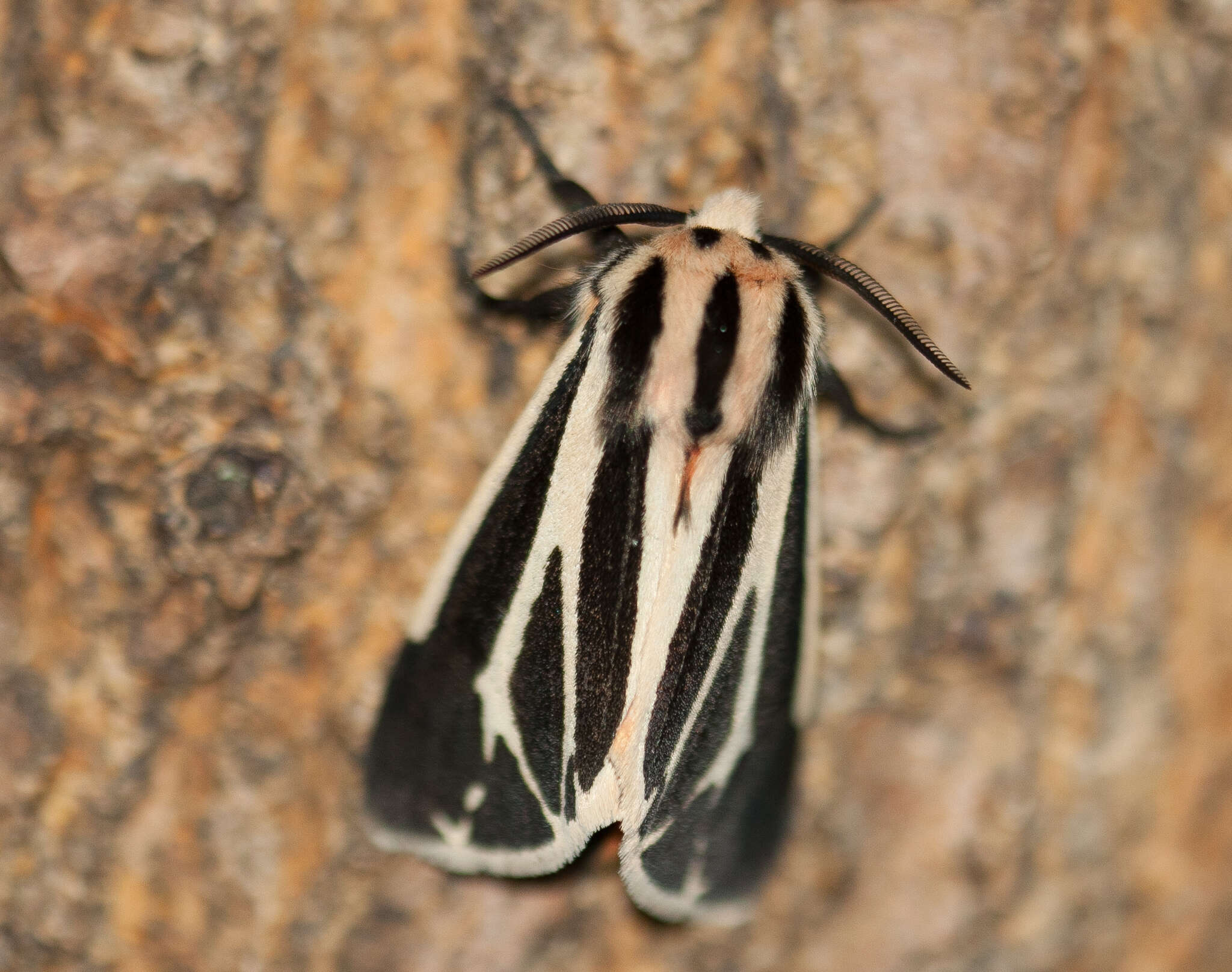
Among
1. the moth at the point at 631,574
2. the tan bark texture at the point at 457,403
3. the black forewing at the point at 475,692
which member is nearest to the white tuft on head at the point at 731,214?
the moth at the point at 631,574

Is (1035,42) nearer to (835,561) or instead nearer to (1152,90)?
(1152,90)

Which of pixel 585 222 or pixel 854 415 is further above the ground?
pixel 585 222

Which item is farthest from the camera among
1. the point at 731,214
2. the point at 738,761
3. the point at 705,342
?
the point at 738,761

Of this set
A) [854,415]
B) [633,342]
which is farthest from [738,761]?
[633,342]

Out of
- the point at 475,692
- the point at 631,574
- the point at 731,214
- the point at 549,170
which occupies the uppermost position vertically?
the point at 549,170

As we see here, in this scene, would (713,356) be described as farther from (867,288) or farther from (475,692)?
(475,692)

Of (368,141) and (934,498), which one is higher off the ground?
(368,141)

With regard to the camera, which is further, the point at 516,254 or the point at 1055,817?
the point at 1055,817

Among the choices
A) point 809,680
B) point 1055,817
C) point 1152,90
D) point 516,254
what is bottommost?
point 1055,817

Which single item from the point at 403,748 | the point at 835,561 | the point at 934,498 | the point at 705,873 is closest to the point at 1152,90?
the point at 934,498
